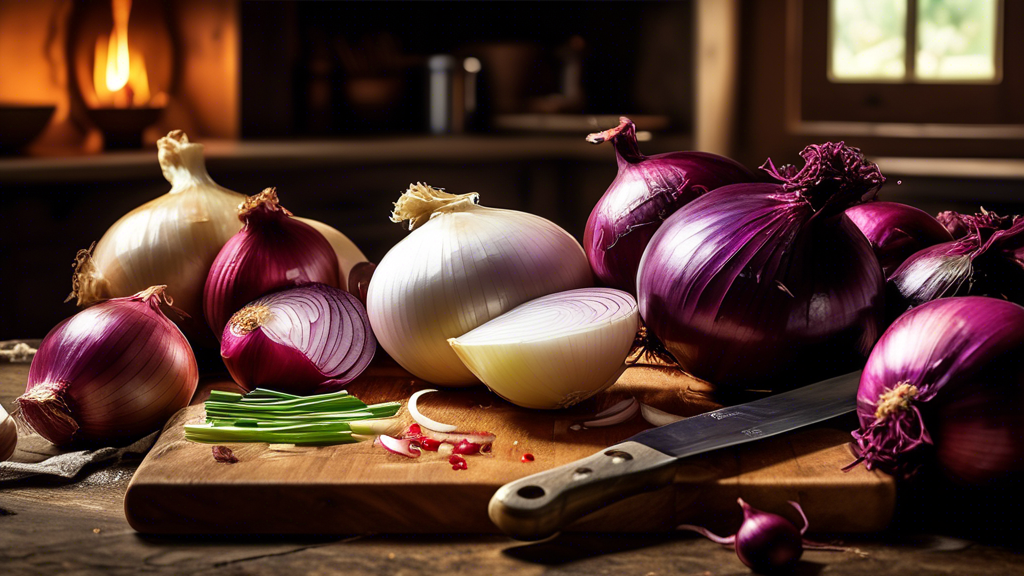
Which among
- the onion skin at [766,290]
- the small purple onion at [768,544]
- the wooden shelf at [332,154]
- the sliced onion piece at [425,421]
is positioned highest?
the wooden shelf at [332,154]

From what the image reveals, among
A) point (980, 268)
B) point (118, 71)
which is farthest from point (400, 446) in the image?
point (118, 71)

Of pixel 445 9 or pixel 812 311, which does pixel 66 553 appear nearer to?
pixel 812 311

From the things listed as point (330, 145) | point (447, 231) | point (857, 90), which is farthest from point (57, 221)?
point (857, 90)

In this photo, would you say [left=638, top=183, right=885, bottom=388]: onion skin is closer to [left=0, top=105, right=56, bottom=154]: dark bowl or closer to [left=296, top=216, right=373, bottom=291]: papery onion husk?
[left=296, top=216, right=373, bottom=291]: papery onion husk

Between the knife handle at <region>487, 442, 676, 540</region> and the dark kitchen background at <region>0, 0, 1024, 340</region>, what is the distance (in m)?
1.71

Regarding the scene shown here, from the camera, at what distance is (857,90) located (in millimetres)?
2373

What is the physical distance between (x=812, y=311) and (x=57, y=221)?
1.83m

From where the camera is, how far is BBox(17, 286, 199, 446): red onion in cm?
77

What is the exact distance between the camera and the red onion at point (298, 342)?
84 centimetres

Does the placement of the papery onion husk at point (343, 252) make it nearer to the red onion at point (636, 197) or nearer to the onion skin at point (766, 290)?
the red onion at point (636, 197)

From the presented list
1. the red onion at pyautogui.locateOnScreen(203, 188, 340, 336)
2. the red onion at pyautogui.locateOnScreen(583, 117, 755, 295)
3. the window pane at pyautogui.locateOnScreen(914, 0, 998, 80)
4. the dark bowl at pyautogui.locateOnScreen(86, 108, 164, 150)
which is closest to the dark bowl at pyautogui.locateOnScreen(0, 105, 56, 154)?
the dark bowl at pyautogui.locateOnScreen(86, 108, 164, 150)

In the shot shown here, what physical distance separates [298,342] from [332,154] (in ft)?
5.21

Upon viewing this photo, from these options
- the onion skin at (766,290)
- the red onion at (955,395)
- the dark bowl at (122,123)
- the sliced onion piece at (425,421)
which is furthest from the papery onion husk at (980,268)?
the dark bowl at (122,123)

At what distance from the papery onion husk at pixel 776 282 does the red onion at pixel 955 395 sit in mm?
110
